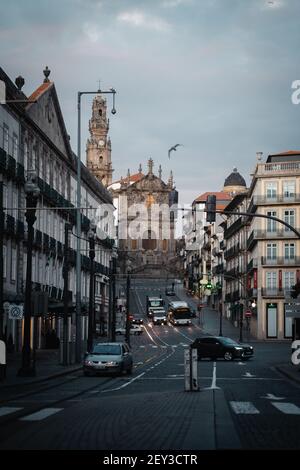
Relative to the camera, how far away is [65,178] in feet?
259

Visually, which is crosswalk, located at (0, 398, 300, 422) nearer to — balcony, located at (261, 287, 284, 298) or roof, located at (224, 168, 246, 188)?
balcony, located at (261, 287, 284, 298)

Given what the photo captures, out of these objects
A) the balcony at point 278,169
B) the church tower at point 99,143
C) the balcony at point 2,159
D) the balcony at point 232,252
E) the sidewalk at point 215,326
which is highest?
the church tower at point 99,143

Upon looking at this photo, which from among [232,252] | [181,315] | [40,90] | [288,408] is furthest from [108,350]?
[232,252]

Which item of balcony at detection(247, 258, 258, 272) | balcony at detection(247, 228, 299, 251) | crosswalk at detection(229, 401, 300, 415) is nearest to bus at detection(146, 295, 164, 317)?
balcony at detection(247, 258, 258, 272)

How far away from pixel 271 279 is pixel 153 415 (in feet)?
265

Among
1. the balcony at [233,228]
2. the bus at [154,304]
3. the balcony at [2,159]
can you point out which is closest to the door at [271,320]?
the balcony at [233,228]

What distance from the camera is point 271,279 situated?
9775 centimetres

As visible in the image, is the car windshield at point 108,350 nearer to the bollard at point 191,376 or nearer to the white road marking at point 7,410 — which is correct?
the bollard at point 191,376

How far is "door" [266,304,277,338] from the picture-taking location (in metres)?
96.2

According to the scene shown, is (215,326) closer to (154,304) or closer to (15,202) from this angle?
(154,304)

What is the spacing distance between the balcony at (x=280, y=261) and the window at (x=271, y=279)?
978mm

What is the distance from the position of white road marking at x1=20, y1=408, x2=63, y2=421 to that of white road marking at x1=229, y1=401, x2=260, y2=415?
376 centimetres

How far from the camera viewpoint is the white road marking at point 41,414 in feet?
56.4

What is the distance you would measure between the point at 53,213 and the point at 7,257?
17142 mm
